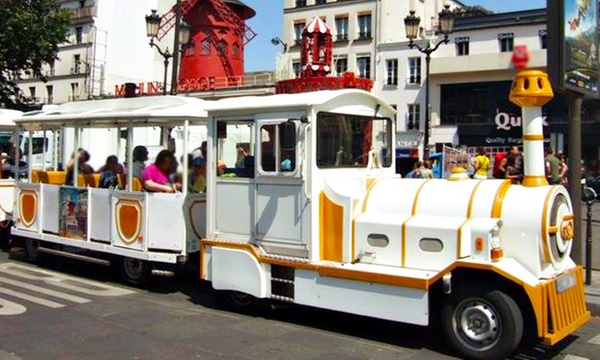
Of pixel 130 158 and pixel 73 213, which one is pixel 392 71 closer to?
pixel 73 213

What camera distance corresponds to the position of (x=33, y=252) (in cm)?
1129

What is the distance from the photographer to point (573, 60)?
845 cm

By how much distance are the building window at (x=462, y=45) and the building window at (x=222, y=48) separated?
16.5m

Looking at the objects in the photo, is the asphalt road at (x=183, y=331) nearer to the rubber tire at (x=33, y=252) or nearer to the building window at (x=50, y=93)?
the rubber tire at (x=33, y=252)

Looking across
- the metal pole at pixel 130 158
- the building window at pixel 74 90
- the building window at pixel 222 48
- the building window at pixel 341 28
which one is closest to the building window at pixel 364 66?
the building window at pixel 341 28

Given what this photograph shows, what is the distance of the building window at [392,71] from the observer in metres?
43.5

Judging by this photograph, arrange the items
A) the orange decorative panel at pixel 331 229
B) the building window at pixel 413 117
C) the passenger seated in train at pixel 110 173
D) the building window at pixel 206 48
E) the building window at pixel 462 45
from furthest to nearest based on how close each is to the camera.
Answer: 1. the building window at pixel 206 48
2. the building window at pixel 413 117
3. the building window at pixel 462 45
4. the passenger seated in train at pixel 110 173
5. the orange decorative panel at pixel 331 229

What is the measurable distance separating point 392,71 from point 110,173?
3582 cm

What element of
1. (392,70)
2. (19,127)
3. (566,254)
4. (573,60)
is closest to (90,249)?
(19,127)

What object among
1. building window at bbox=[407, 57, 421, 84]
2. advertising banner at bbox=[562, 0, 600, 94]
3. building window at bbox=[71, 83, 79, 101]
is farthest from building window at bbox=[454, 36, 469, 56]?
building window at bbox=[71, 83, 79, 101]

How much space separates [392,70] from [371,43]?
302cm

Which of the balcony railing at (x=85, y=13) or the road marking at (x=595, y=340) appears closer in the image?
the road marking at (x=595, y=340)

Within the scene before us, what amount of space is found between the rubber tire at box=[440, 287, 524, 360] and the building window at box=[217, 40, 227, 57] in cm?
4263

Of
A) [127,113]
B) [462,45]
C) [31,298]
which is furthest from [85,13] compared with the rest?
[31,298]
